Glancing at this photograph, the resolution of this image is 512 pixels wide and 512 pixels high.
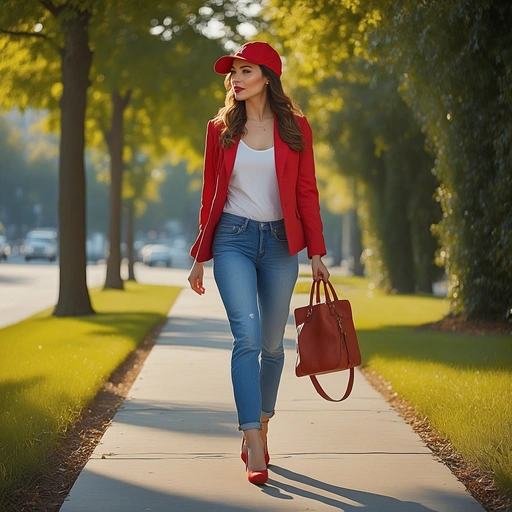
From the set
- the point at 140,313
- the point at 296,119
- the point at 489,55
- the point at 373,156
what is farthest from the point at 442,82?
the point at 373,156

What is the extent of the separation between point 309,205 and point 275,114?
1.58 feet

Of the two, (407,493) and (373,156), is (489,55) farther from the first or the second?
(373,156)

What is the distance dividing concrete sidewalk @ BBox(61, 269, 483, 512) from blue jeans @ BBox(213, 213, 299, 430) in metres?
0.40

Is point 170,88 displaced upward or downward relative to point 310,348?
upward

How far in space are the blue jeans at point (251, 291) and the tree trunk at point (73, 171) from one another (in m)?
11.2

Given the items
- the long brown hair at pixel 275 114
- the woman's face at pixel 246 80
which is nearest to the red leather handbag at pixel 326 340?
the long brown hair at pixel 275 114

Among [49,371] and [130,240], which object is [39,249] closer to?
[130,240]

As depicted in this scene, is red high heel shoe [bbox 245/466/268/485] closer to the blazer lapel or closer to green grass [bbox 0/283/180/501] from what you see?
green grass [bbox 0/283/180/501]

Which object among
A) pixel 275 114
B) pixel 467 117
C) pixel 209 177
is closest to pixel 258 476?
pixel 209 177

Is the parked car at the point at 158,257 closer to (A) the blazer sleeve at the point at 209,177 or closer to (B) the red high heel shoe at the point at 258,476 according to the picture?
(A) the blazer sleeve at the point at 209,177

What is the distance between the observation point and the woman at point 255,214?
197 inches

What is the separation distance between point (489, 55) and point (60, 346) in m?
5.81

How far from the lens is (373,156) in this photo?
26844mm

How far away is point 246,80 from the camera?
5176 millimetres
